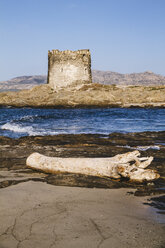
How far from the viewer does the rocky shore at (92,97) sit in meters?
36.5

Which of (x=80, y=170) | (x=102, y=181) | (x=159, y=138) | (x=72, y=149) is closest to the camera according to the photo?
(x=102, y=181)

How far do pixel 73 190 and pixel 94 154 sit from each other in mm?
3081

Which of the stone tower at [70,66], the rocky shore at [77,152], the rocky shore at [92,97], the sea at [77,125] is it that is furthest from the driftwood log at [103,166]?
the stone tower at [70,66]

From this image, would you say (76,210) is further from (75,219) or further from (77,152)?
(77,152)

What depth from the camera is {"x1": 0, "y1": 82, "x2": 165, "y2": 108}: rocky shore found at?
36500mm

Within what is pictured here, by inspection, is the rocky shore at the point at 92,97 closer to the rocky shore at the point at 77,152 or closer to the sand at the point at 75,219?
the rocky shore at the point at 77,152

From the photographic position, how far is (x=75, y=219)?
3576mm

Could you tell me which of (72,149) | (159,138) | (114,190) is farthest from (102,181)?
(159,138)

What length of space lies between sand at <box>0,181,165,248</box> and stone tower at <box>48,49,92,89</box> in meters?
39.2

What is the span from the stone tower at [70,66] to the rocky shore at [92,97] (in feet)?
9.61

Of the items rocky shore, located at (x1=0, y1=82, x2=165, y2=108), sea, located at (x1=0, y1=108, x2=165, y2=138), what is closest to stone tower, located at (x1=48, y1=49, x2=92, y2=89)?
rocky shore, located at (x1=0, y1=82, x2=165, y2=108)

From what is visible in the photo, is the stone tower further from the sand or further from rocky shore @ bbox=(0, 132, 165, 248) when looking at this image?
the sand

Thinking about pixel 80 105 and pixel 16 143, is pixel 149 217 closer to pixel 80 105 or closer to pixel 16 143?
pixel 16 143

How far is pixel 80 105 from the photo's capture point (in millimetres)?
36812
